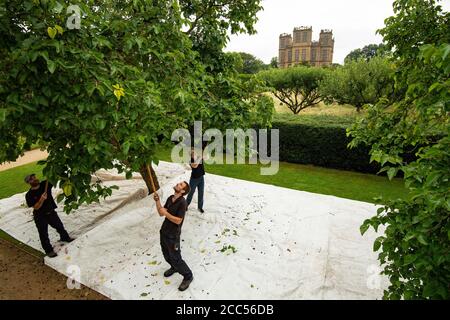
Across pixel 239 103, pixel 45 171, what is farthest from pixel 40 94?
pixel 239 103

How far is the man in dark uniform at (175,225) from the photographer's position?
5.30m

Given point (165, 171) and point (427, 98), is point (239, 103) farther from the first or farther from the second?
point (165, 171)

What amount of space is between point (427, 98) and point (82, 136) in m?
4.68

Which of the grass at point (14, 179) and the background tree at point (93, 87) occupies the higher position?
the background tree at point (93, 87)

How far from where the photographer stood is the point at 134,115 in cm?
406

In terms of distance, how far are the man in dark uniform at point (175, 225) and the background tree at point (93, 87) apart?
0.97 m

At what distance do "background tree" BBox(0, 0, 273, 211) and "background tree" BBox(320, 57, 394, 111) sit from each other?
1922 centimetres

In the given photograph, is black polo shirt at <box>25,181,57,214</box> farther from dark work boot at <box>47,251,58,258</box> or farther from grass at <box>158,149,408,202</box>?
grass at <box>158,149,408,202</box>

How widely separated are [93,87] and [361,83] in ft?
75.8

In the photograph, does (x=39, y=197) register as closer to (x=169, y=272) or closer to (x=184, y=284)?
(x=169, y=272)

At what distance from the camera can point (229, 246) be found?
22.6ft

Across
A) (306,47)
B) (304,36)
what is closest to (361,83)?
(306,47)

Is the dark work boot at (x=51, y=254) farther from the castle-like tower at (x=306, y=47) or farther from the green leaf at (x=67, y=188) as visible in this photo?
the castle-like tower at (x=306, y=47)

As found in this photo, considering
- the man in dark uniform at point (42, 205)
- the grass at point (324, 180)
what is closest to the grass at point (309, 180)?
the grass at point (324, 180)
